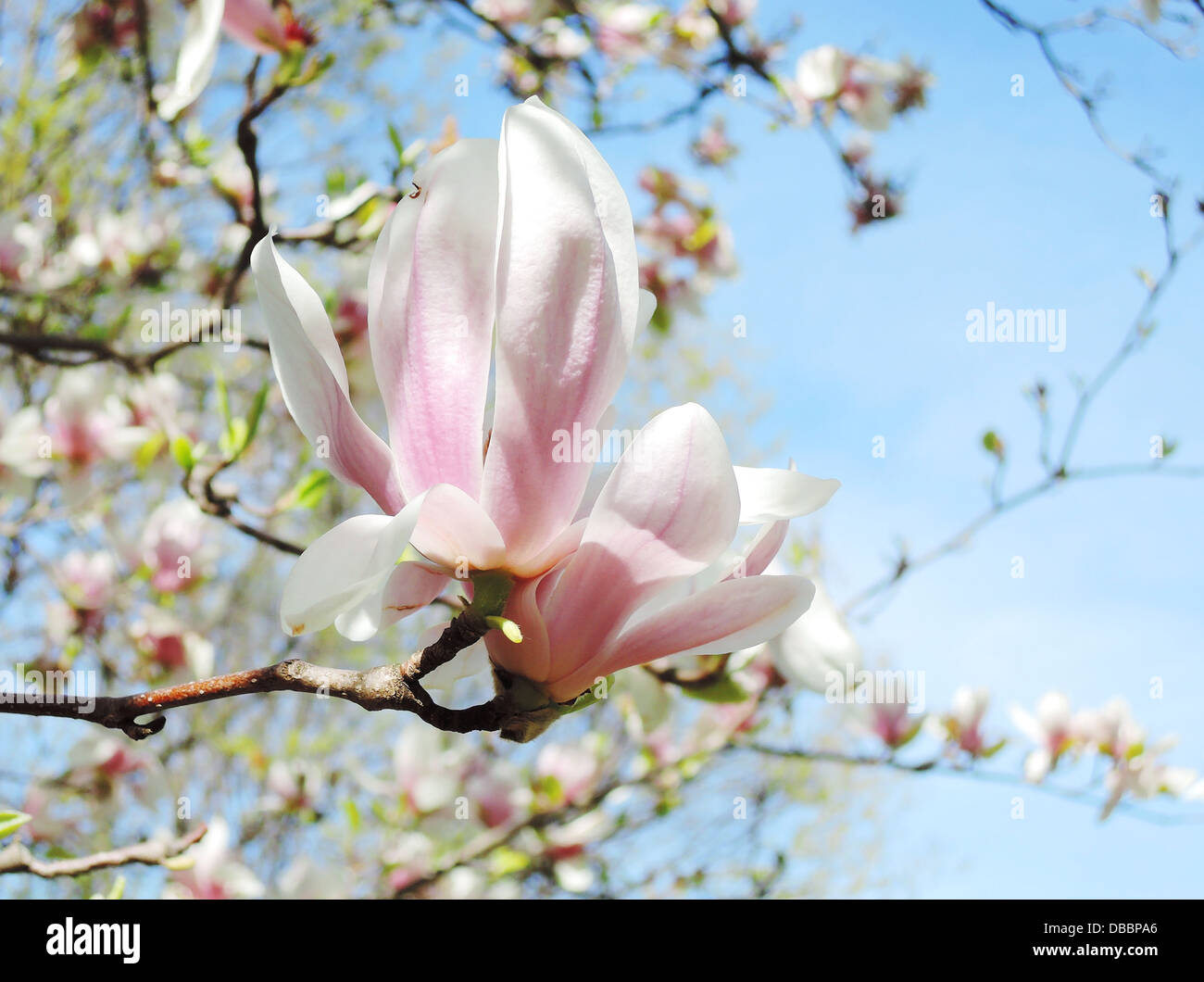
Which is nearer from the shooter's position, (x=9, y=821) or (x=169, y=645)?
(x=9, y=821)

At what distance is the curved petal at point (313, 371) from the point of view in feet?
1.43

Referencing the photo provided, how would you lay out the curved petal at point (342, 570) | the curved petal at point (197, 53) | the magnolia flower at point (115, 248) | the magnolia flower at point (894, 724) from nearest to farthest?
the curved petal at point (342, 570), the curved petal at point (197, 53), the magnolia flower at point (894, 724), the magnolia flower at point (115, 248)

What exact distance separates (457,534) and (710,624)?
112 millimetres

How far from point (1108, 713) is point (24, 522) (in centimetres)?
184

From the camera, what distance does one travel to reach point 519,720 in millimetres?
449

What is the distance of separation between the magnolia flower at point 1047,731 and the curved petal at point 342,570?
1.73 metres

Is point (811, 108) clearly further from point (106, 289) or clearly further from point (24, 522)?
point (24, 522)

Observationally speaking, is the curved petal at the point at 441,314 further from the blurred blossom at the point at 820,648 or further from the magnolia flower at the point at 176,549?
the magnolia flower at the point at 176,549

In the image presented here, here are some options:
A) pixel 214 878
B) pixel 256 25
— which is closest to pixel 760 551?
pixel 256 25

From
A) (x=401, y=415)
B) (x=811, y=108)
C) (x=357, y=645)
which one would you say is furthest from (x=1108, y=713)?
(x=357, y=645)

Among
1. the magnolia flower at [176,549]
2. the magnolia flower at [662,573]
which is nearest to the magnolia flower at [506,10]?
the magnolia flower at [176,549]

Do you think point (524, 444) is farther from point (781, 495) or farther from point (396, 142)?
point (396, 142)

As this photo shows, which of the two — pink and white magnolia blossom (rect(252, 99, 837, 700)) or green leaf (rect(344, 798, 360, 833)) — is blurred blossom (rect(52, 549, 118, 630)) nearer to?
green leaf (rect(344, 798, 360, 833))

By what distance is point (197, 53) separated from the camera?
77 centimetres
